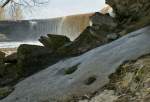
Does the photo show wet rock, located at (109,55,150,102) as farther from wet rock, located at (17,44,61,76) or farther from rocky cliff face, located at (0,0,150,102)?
wet rock, located at (17,44,61,76)

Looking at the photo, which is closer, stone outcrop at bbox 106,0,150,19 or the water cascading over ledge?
stone outcrop at bbox 106,0,150,19

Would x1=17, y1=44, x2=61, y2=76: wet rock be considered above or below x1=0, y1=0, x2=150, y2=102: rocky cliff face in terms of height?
below

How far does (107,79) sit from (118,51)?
56.7 inches

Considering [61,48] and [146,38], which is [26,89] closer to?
[146,38]

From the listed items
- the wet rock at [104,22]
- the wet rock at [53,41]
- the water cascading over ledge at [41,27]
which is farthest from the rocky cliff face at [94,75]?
the water cascading over ledge at [41,27]

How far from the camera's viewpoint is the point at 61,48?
1636 cm

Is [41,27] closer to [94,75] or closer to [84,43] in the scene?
[84,43]

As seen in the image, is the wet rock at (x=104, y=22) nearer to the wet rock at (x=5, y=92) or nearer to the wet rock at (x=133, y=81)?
the wet rock at (x=5, y=92)

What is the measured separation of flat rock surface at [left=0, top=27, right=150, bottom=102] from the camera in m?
9.90

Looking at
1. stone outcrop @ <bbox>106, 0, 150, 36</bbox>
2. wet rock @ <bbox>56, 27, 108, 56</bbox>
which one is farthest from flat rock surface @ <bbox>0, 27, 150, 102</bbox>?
stone outcrop @ <bbox>106, 0, 150, 36</bbox>

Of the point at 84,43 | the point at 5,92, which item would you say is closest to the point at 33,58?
the point at 84,43

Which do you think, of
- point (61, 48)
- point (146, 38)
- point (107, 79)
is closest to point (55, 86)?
point (107, 79)

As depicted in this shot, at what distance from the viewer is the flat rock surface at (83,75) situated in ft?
32.5

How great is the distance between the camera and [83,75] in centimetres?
1054
